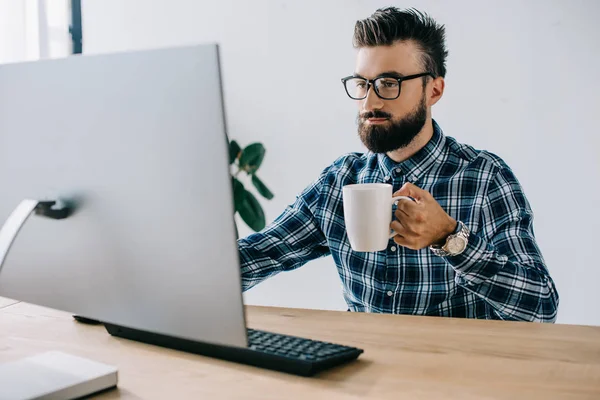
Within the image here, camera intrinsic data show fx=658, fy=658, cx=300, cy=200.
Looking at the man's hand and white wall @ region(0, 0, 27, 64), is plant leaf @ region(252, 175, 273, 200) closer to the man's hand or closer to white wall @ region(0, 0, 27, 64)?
white wall @ region(0, 0, 27, 64)

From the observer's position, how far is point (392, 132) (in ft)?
5.25

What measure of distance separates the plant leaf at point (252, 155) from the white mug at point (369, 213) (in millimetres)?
1742

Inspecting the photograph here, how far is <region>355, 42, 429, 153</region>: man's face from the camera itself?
5.27 feet

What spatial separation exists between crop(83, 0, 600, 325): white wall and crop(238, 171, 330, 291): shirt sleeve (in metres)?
1.16

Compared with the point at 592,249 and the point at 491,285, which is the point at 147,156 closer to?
the point at 491,285

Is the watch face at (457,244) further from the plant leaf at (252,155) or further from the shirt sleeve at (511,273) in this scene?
the plant leaf at (252,155)

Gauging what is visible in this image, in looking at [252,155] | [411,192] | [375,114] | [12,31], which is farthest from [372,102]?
[12,31]

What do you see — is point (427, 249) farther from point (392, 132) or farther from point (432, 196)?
point (392, 132)

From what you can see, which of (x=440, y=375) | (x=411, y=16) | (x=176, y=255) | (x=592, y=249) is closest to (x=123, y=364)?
(x=176, y=255)

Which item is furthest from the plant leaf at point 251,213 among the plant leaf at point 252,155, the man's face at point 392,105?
the man's face at point 392,105

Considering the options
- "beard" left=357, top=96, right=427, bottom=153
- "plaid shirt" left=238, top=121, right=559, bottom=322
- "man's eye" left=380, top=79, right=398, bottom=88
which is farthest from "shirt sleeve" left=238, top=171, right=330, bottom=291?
"man's eye" left=380, top=79, right=398, bottom=88

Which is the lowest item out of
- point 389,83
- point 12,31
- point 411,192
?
point 411,192

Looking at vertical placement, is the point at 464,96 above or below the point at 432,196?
above

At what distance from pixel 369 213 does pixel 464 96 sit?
5.38 feet
